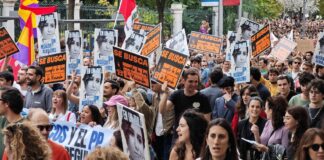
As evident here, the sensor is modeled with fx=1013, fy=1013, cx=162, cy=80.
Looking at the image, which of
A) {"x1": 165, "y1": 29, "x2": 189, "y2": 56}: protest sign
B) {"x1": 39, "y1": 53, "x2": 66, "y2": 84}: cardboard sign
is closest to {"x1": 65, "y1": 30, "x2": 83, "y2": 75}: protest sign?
{"x1": 39, "y1": 53, "x2": 66, "y2": 84}: cardboard sign

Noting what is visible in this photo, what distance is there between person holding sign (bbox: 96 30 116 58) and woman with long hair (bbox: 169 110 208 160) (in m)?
8.21

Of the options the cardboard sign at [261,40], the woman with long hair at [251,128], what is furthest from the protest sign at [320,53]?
the woman with long hair at [251,128]

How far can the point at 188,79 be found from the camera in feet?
39.5

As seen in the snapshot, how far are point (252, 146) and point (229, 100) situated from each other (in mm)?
2400

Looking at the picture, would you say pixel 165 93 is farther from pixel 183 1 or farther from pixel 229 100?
pixel 183 1

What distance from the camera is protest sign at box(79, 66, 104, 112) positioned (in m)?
13.3

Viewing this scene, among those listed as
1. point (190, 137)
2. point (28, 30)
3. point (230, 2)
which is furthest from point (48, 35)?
point (230, 2)

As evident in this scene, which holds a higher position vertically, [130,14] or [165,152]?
[130,14]

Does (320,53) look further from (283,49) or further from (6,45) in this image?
(283,49)

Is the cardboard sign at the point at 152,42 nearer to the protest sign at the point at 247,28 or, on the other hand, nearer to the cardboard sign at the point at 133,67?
the protest sign at the point at 247,28

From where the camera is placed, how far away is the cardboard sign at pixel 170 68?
13109 millimetres

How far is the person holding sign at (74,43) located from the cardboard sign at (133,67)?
9.51 feet

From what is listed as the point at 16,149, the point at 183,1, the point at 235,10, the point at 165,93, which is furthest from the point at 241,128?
the point at 235,10

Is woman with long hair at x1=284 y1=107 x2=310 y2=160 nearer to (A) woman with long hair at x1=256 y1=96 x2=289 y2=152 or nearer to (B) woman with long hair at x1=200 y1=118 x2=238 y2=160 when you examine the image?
(A) woman with long hair at x1=256 y1=96 x2=289 y2=152
